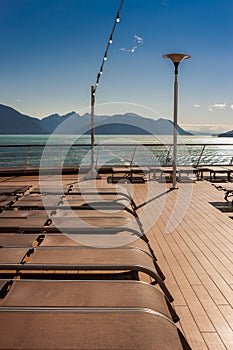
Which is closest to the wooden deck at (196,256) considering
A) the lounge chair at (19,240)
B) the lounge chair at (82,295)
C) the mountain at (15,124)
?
the lounge chair at (82,295)

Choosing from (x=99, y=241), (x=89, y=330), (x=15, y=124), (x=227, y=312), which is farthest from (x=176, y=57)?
(x=15, y=124)

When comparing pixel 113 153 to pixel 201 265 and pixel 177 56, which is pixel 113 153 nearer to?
pixel 177 56

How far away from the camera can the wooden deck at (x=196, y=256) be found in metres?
2.04

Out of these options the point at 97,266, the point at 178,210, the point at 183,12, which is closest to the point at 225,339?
the point at 97,266

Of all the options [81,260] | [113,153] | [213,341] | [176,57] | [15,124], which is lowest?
[213,341]

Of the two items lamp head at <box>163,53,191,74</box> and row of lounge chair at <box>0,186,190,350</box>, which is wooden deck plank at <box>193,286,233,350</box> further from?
lamp head at <box>163,53,191,74</box>

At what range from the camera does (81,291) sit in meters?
1.67

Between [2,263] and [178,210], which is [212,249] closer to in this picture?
[178,210]

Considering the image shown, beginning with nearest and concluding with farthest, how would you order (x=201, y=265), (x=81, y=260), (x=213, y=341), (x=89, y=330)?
(x=89, y=330)
(x=213, y=341)
(x=81, y=260)
(x=201, y=265)

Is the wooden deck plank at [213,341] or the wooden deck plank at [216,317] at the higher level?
the wooden deck plank at [216,317]

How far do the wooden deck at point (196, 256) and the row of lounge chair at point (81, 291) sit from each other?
0.26 m

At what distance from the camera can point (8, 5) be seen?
30.0 feet

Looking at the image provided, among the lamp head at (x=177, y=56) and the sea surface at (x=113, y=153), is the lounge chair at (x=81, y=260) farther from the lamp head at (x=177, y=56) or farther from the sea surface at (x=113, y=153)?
the lamp head at (x=177, y=56)

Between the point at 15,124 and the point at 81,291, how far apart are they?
426 feet
